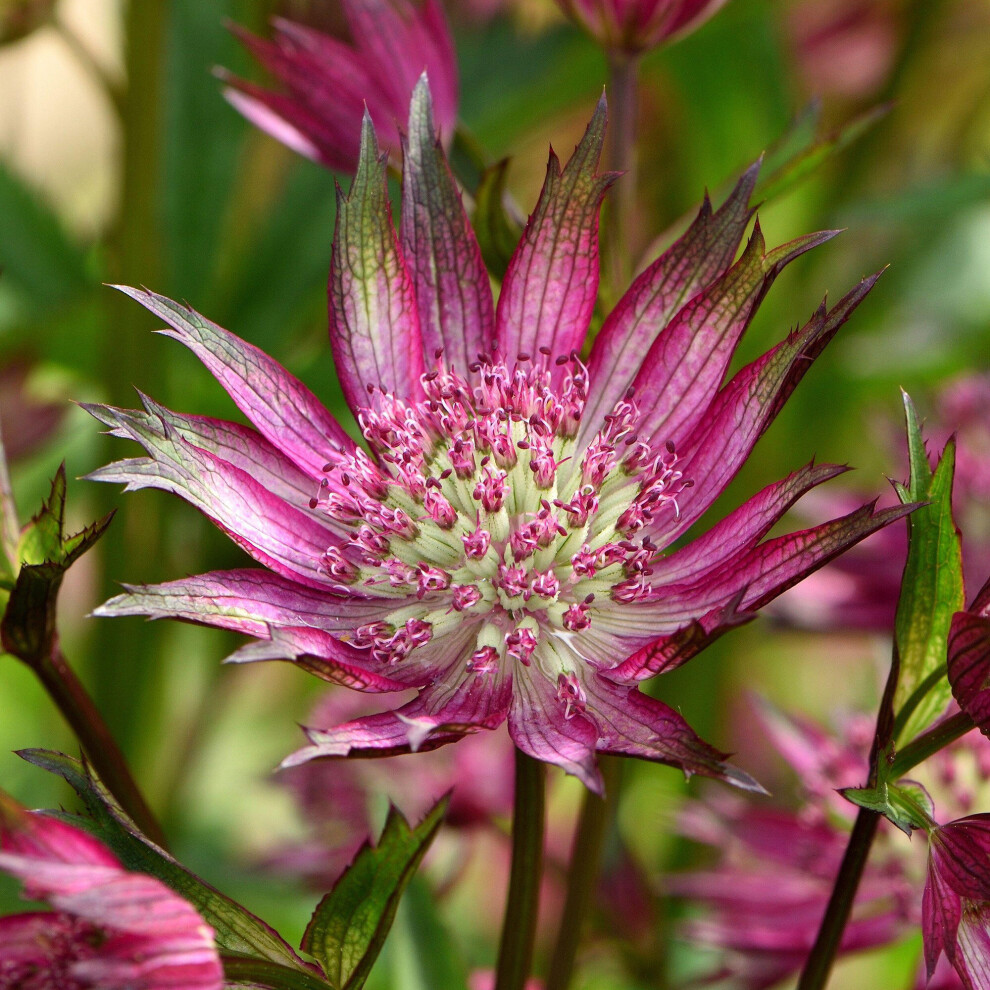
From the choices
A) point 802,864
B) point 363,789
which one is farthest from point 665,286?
point 363,789

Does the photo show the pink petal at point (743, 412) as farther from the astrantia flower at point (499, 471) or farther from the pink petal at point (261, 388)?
the pink petal at point (261, 388)

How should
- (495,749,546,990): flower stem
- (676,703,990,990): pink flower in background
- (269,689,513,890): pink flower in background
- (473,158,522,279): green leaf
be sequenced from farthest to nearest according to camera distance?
(269,689,513,890): pink flower in background < (676,703,990,990): pink flower in background < (473,158,522,279): green leaf < (495,749,546,990): flower stem

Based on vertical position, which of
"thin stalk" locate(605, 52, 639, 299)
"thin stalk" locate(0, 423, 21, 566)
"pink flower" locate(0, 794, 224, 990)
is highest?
"thin stalk" locate(605, 52, 639, 299)

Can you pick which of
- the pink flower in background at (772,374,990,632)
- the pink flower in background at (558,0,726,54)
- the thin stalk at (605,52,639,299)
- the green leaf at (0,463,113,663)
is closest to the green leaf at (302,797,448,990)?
the green leaf at (0,463,113,663)

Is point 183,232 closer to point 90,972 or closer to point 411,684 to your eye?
point 411,684

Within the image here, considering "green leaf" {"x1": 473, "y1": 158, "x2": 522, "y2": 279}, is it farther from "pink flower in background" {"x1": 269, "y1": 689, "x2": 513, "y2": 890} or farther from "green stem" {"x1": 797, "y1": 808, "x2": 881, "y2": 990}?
"pink flower in background" {"x1": 269, "y1": 689, "x2": 513, "y2": 890}

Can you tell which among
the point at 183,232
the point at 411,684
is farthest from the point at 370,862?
the point at 183,232
